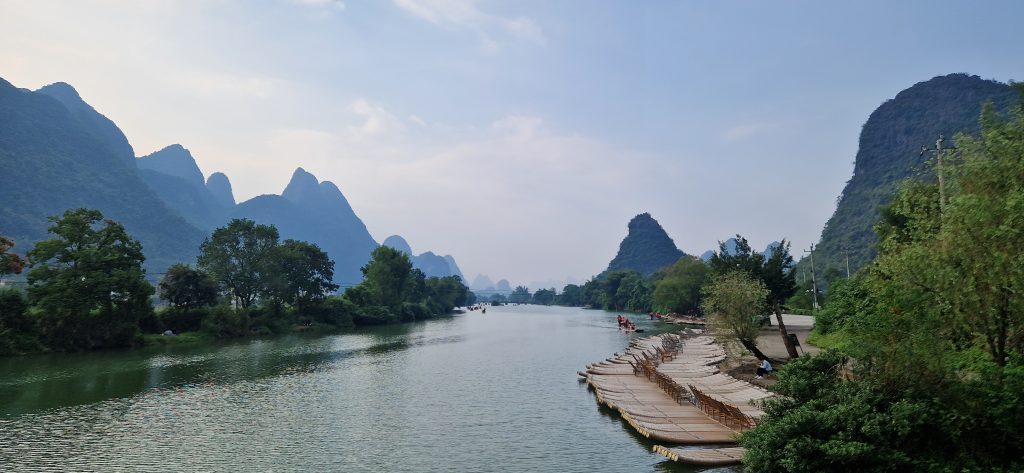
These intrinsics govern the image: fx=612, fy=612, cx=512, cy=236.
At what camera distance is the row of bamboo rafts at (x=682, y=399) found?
24172 millimetres

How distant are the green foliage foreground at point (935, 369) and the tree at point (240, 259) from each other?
97.7 meters

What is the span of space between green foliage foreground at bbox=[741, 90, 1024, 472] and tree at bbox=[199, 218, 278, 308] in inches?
3845

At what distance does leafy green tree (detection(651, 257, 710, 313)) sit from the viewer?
423ft

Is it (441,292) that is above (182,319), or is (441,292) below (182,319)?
above

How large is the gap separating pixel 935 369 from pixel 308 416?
2839 centimetres

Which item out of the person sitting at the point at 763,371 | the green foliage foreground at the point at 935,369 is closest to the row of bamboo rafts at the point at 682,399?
the person sitting at the point at 763,371

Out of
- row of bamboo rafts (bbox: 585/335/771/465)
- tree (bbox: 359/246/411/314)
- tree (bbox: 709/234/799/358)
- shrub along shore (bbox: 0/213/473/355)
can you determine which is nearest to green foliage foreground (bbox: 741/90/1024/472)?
row of bamboo rafts (bbox: 585/335/771/465)

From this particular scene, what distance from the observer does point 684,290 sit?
12925cm

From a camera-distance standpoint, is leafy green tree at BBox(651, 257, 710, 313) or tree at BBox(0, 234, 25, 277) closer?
tree at BBox(0, 234, 25, 277)

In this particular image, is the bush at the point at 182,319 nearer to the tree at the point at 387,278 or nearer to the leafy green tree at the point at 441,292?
the tree at the point at 387,278

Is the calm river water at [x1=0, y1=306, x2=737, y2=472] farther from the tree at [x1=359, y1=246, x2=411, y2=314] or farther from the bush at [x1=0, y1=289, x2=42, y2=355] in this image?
the tree at [x1=359, y1=246, x2=411, y2=314]

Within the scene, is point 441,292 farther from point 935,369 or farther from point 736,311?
point 935,369

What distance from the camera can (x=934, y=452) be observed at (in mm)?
16250

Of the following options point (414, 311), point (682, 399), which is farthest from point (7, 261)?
point (414, 311)
